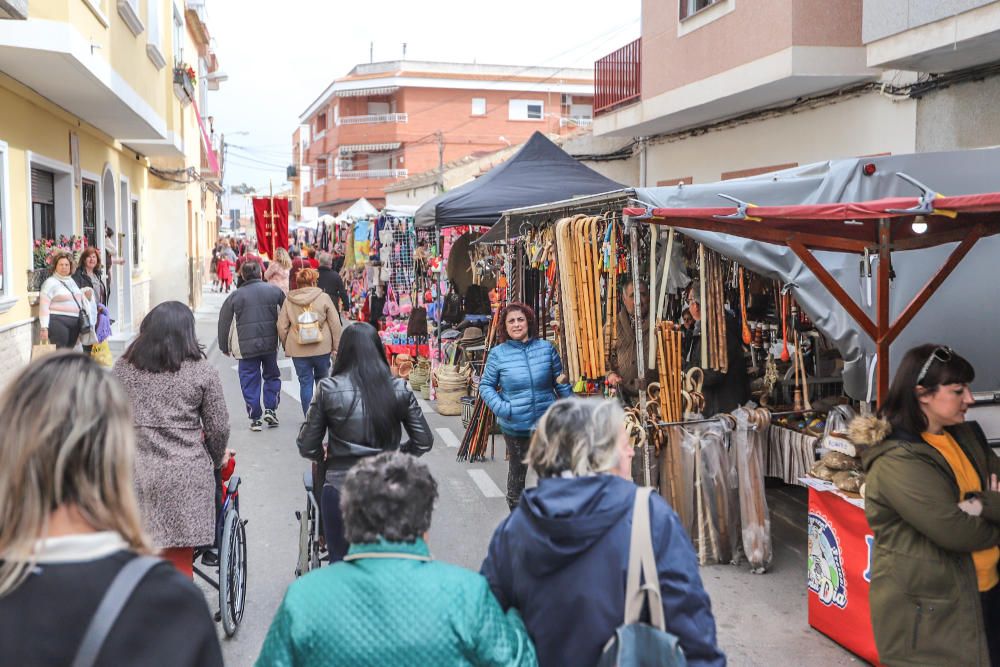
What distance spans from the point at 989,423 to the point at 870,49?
6441mm

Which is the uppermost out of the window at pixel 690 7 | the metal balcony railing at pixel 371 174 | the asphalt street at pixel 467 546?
the metal balcony railing at pixel 371 174

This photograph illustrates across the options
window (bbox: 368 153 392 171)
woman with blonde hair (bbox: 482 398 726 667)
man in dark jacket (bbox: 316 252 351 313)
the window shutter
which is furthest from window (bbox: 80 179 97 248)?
window (bbox: 368 153 392 171)

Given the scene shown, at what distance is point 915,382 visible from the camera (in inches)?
150

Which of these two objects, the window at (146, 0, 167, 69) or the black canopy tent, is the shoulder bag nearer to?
the black canopy tent

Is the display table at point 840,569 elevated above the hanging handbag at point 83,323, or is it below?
below

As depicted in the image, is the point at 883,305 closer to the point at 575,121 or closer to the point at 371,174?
the point at 575,121

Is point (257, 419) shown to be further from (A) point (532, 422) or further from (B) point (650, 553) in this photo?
(B) point (650, 553)

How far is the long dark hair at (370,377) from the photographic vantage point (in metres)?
4.73

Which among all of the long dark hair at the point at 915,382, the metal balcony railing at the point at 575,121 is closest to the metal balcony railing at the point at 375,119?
the metal balcony railing at the point at 575,121

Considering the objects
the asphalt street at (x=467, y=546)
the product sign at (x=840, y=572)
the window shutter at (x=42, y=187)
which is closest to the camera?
the product sign at (x=840, y=572)

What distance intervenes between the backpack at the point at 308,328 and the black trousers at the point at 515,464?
3.61 meters

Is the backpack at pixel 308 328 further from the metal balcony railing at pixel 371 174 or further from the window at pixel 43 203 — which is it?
the metal balcony railing at pixel 371 174

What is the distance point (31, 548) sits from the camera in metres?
1.75

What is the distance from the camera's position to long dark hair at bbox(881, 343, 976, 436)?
3736 mm
